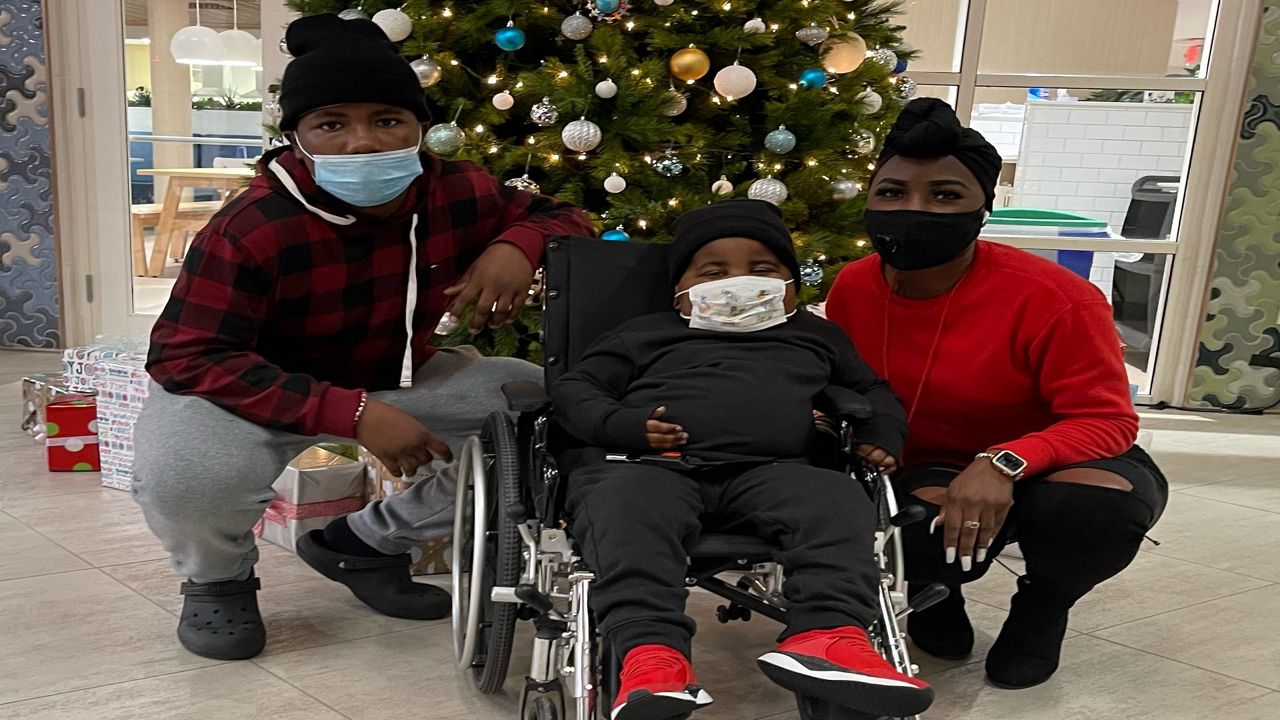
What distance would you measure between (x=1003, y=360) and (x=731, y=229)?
20.8 inches

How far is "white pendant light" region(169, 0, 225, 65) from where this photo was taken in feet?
14.8

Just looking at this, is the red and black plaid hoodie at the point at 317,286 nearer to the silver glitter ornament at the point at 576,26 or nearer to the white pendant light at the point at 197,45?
the silver glitter ornament at the point at 576,26

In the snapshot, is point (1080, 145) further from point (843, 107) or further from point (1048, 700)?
point (1048, 700)

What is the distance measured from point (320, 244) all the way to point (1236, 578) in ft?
7.29

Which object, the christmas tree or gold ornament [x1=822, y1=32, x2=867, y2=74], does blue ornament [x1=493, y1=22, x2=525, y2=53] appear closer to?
the christmas tree

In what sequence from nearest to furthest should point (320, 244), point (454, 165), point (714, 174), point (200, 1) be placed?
point (320, 244), point (454, 165), point (714, 174), point (200, 1)

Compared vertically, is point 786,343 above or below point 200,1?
below

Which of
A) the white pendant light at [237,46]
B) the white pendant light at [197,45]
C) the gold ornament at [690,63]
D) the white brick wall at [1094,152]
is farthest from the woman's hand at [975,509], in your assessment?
the white pendant light at [197,45]

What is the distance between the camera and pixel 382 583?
228cm

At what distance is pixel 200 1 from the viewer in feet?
14.8

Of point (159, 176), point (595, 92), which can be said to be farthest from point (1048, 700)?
point (159, 176)

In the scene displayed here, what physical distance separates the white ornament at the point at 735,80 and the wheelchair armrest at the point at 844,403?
38.3 inches

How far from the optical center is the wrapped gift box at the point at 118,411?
298 cm

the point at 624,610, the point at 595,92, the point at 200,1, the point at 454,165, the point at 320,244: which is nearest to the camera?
the point at 624,610
